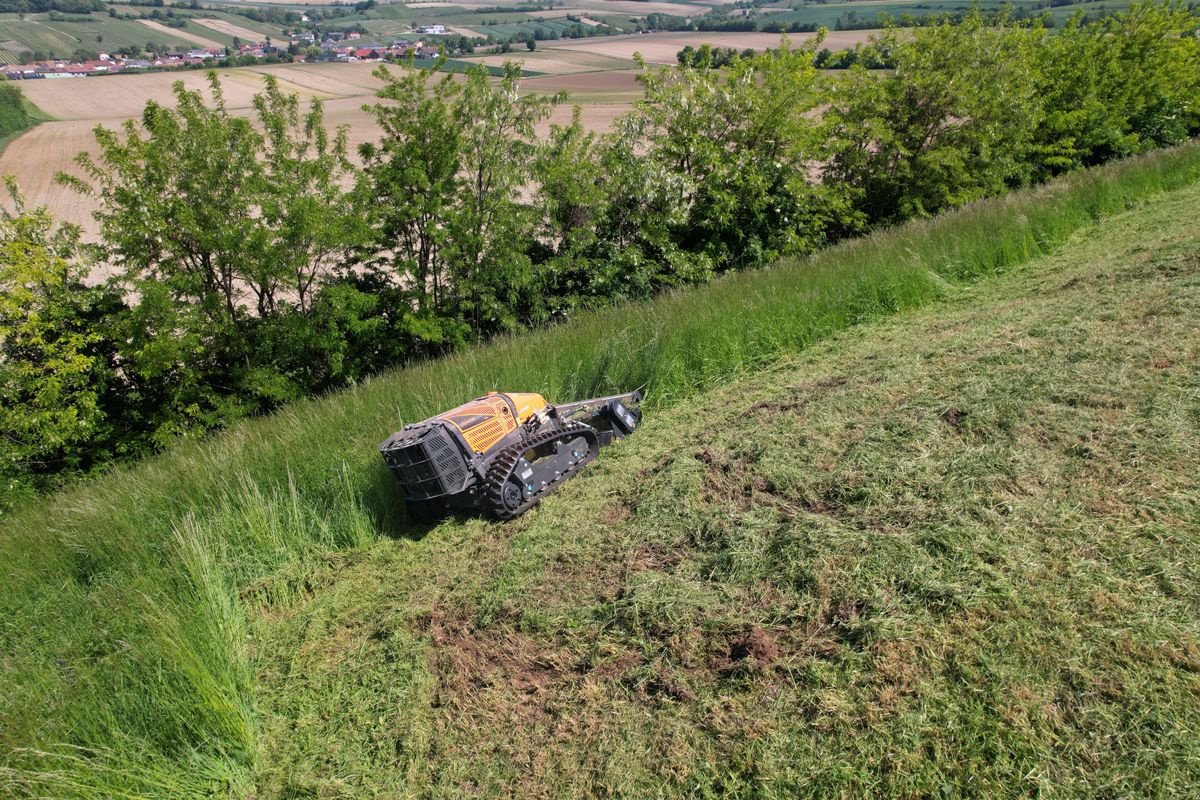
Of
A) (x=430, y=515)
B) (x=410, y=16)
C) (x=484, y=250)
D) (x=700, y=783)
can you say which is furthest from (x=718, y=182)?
(x=410, y=16)

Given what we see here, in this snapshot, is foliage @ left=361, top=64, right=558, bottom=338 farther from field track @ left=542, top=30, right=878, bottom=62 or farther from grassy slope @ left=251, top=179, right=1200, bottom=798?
field track @ left=542, top=30, right=878, bottom=62

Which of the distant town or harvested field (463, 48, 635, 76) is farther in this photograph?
the distant town

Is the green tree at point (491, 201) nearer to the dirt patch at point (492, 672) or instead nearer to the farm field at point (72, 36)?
the dirt patch at point (492, 672)

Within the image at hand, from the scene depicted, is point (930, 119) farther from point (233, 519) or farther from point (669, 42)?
point (669, 42)

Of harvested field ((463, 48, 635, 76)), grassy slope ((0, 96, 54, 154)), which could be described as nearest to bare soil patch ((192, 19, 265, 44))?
harvested field ((463, 48, 635, 76))

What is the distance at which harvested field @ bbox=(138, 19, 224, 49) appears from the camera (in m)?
54.6

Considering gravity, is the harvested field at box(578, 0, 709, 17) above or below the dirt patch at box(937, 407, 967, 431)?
above

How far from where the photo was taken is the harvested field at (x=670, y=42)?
3678cm

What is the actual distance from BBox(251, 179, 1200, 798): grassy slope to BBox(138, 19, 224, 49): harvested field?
62771 millimetres

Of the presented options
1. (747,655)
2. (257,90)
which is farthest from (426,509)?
(257,90)

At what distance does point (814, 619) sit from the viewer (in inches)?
120

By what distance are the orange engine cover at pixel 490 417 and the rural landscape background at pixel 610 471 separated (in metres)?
0.53

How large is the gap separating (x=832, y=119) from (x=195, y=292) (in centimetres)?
1038

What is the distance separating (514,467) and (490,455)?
0.21 m
